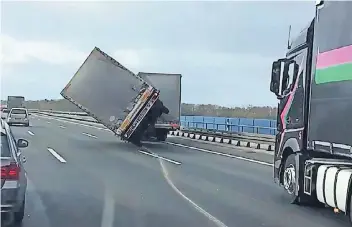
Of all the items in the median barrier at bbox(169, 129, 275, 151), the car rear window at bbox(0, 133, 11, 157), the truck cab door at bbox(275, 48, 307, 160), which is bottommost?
the median barrier at bbox(169, 129, 275, 151)

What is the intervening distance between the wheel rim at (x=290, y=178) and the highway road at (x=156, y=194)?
1.08 ft

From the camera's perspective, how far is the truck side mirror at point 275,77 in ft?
40.6

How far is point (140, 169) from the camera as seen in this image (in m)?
17.5

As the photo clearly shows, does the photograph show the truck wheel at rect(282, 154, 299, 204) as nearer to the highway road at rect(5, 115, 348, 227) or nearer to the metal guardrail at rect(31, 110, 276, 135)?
the highway road at rect(5, 115, 348, 227)

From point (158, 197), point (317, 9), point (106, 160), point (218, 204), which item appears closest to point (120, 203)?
point (158, 197)

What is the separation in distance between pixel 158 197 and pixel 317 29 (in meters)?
4.44

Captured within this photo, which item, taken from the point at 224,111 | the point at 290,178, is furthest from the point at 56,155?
the point at 224,111

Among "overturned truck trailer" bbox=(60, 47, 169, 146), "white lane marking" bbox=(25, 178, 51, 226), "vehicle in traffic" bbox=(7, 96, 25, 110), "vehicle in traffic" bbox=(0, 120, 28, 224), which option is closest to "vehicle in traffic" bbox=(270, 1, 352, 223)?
"white lane marking" bbox=(25, 178, 51, 226)

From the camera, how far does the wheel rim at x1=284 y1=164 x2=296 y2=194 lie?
11312mm

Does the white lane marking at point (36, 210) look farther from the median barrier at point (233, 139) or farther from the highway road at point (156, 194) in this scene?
the median barrier at point (233, 139)

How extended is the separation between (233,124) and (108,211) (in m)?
23.7

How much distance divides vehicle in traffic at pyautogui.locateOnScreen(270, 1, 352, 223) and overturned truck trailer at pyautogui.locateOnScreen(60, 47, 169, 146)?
1372 centimetres

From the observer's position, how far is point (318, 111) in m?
9.98

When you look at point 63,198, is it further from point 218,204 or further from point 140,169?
point 140,169
